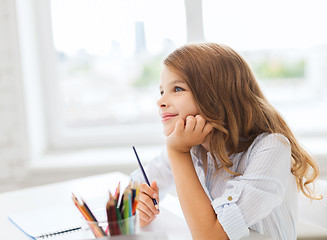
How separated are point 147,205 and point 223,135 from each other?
0.84 feet

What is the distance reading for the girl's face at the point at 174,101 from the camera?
1.05 metres

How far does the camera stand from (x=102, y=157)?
234 cm

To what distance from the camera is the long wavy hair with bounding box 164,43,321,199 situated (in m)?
1.03

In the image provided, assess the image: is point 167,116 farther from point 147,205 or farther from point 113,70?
point 113,70

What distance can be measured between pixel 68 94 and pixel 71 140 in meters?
0.29

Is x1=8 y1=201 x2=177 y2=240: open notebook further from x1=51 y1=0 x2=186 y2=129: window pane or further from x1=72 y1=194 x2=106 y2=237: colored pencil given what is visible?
x1=51 y1=0 x2=186 y2=129: window pane

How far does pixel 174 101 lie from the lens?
1.05m

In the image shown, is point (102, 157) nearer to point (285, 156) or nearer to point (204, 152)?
point (204, 152)

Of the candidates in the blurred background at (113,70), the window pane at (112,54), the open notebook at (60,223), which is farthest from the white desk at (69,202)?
the window pane at (112,54)

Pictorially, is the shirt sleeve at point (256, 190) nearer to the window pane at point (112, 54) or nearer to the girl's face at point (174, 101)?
the girl's face at point (174, 101)

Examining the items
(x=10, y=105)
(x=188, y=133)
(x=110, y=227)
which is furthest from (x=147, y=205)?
(x=10, y=105)

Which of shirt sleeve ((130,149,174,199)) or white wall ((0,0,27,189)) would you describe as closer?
shirt sleeve ((130,149,174,199))

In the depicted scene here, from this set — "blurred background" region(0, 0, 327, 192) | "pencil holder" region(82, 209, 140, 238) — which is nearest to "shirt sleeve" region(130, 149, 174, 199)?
"pencil holder" region(82, 209, 140, 238)

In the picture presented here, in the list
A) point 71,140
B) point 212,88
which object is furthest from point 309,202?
point 71,140
